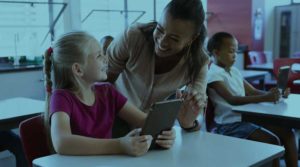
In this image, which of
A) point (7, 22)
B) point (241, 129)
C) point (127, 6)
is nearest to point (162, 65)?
point (241, 129)

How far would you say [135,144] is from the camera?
1288 mm

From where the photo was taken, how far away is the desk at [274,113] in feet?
7.13

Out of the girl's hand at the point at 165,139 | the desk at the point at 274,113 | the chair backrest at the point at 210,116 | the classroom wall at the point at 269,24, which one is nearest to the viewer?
the girl's hand at the point at 165,139

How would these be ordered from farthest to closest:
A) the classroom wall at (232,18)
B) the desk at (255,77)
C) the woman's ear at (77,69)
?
the classroom wall at (232,18)
the desk at (255,77)
the woman's ear at (77,69)

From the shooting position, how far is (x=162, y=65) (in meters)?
1.68

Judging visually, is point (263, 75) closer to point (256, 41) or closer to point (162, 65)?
point (256, 41)

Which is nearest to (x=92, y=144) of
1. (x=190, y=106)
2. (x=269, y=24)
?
(x=190, y=106)

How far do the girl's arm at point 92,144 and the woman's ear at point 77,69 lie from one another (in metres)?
0.22

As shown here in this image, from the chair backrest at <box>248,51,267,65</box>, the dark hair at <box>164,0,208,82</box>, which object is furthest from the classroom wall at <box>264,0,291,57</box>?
the dark hair at <box>164,0,208,82</box>

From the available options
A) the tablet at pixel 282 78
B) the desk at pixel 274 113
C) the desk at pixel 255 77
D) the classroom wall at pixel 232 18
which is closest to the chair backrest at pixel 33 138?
the desk at pixel 274 113

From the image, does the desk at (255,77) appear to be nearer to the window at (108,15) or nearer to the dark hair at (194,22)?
the window at (108,15)

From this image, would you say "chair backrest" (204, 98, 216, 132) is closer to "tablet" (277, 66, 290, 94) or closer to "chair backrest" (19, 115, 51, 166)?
"tablet" (277, 66, 290, 94)

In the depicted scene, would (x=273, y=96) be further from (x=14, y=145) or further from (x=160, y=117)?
(x=14, y=145)

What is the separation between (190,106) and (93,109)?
39cm
